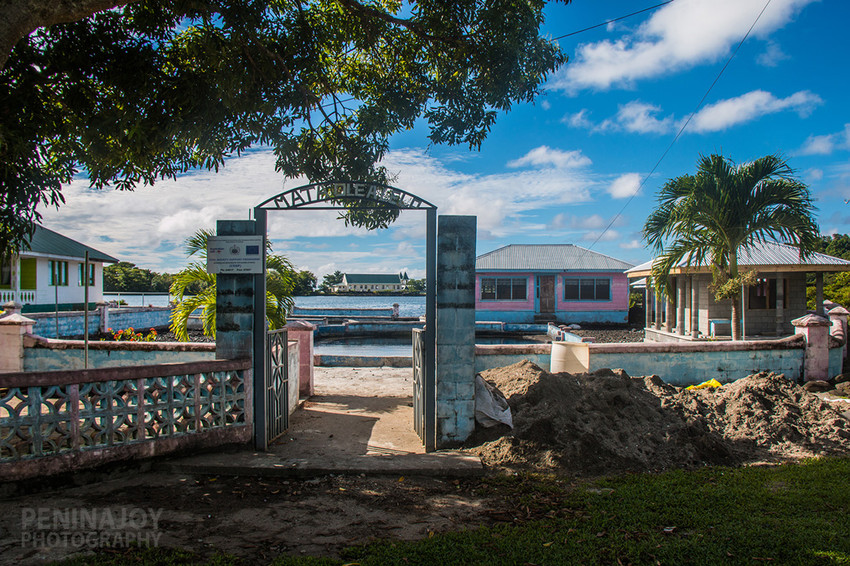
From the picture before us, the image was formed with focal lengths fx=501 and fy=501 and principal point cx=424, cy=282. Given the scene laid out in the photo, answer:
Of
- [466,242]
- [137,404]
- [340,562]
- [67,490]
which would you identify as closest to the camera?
[340,562]

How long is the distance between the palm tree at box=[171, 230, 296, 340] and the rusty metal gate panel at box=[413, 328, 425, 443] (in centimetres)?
325

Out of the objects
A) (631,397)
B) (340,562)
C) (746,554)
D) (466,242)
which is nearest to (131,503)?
(340,562)

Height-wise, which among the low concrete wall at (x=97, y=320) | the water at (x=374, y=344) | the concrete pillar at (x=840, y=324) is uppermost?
the concrete pillar at (x=840, y=324)

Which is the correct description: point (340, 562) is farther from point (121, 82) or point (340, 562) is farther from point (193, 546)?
point (121, 82)

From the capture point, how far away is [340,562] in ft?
10.8

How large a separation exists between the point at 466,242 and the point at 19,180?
5283mm

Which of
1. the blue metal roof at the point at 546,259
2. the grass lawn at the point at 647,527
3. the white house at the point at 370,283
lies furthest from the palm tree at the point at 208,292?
the white house at the point at 370,283

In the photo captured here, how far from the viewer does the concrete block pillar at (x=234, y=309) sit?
5.71 meters

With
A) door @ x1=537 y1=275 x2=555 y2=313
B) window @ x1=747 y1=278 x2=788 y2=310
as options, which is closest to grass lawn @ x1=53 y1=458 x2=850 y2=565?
window @ x1=747 y1=278 x2=788 y2=310

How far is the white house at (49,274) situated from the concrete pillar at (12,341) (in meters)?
14.5

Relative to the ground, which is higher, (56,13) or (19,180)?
(56,13)

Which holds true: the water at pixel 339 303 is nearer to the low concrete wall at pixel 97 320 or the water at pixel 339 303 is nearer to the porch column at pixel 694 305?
the low concrete wall at pixel 97 320

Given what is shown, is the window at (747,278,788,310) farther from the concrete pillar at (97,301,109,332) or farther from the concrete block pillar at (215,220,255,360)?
the concrete pillar at (97,301,109,332)

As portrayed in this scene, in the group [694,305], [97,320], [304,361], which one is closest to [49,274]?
[97,320]
